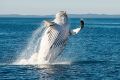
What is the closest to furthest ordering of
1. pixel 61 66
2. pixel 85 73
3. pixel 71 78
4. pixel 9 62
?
1. pixel 71 78
2. pixel 85 73
3. pixel 61 66
4. pixel 9 62

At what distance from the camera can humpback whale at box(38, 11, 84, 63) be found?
56594 millimetres

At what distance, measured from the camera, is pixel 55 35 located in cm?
5700

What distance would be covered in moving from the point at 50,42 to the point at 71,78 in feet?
23.2

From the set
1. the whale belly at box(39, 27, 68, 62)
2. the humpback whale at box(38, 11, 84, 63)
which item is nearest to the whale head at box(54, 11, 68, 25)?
the humpback whale at box(38, 11, 84, 63)

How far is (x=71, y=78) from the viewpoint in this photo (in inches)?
2051

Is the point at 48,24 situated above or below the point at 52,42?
above

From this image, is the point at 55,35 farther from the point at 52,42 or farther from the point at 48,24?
the point at 48,24

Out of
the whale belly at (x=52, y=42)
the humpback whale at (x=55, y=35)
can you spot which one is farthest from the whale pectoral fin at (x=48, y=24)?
the whale belly at (x=52, y=42)

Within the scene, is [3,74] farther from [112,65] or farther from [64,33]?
[112,65]

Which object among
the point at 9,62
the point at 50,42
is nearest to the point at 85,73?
the point at 50,42

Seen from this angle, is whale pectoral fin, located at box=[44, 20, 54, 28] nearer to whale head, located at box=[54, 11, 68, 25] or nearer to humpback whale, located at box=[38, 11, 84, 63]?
humpback whale, located at box=[38, 11, 84, 63]

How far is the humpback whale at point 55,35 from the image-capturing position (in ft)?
186

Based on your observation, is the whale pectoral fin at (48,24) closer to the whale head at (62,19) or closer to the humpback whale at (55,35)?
the humpback whale at (55,35)

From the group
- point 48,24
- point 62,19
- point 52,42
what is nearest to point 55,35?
point 52,42
